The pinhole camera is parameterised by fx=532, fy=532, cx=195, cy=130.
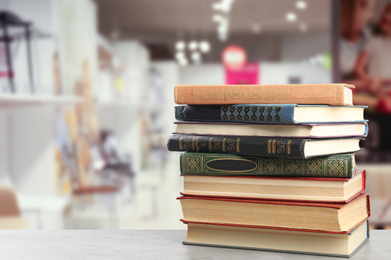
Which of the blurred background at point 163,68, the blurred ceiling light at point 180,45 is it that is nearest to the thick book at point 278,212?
the blurred background at point 163,68

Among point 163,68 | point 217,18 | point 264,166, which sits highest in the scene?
point 217,18

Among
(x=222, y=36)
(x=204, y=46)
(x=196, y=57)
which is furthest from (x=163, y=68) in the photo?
(x=222, y=36)

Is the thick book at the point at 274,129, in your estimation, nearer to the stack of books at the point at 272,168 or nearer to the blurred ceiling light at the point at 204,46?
the stack of books at the point at 272,168

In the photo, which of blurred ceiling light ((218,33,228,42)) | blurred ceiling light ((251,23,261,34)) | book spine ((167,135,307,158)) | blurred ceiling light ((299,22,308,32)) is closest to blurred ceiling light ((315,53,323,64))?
blurred ceiling light ((299,22,308,32))

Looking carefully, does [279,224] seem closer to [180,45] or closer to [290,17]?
[180,45]

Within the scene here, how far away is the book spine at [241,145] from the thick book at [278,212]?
0.19 feet

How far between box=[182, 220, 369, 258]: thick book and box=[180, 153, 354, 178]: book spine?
65 mm

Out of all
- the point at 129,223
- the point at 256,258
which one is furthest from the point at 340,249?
the point at 129,223

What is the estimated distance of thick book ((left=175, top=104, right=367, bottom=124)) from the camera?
0.60m

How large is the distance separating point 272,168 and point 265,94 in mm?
87

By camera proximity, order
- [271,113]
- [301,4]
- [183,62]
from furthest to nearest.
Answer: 1. [301,4]
2. [183,62]
3. [271,113]

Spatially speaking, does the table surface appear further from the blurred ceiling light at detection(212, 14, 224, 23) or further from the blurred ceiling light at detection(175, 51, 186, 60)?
the blurred ceiling light at detection(212, 14, 224, 23)

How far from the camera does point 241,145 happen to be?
62 cm

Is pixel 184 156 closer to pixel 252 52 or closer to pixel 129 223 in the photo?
pixel 129 223
